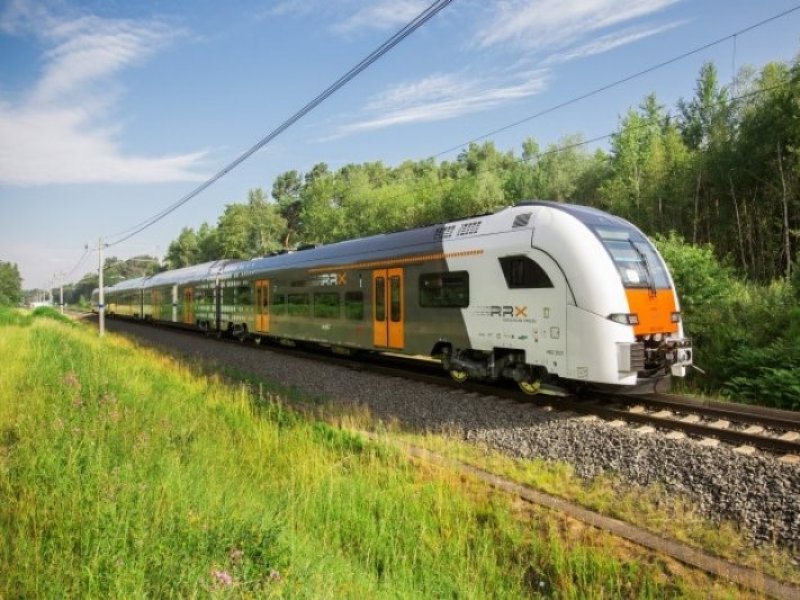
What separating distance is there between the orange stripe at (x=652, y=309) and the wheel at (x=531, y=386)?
199 cm

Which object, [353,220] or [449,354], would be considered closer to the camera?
[449,354]

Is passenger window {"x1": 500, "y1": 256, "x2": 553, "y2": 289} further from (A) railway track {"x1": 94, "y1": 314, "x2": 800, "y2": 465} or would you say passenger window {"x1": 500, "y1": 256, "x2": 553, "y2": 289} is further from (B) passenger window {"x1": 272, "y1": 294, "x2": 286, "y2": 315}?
(B) passenger window {"x1": 272, "y1": 294, "x2": 286, "y2": 315}

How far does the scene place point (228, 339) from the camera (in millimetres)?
24203

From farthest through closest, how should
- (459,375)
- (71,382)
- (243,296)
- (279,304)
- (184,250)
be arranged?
(184,250)
(243,296)
(279,304)
(459,375)
(71,382)

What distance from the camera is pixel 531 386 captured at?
33.0 feet

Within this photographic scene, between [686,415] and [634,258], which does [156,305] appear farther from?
[686,415]

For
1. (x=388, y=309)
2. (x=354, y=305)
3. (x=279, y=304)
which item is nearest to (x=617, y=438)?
(x=388, y=309)

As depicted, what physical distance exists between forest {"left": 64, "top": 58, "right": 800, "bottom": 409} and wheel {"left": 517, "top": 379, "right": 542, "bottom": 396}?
150 inches

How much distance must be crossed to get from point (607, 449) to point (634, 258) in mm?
3650

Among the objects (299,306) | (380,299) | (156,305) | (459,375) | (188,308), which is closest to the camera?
(459,375)

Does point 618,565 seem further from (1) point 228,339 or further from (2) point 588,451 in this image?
(1) point 228,339

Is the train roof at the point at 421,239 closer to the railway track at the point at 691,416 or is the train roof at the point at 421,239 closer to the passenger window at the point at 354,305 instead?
the passenger window at the point at 354,305

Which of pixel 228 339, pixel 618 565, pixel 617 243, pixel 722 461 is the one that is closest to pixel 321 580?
pixel 618 565

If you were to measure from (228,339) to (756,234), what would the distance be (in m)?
26.4
